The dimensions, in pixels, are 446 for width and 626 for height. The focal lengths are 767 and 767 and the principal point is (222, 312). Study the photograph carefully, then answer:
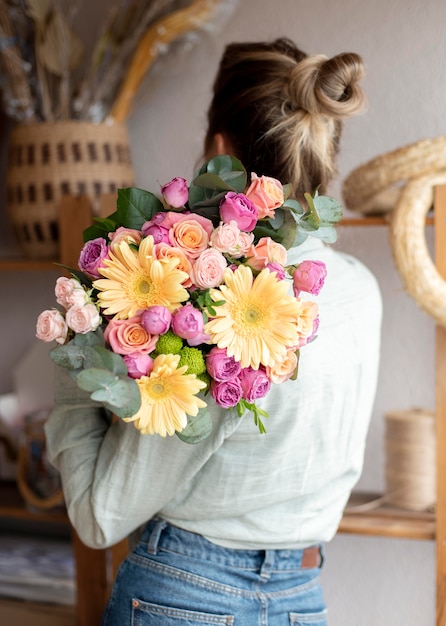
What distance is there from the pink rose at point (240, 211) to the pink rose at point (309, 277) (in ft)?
0.21

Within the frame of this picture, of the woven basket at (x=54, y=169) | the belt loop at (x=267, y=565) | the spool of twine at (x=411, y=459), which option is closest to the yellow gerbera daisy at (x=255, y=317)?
the belt loop at (x=267, y=565)

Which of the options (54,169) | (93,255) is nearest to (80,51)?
(54,169)

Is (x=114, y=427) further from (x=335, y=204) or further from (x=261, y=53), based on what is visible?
(x=261, y=53)

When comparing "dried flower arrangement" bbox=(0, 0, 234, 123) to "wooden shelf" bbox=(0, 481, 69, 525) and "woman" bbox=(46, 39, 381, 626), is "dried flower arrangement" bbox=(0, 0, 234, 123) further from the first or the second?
"wooden shelf" bbox=(0, 481, 69, 525)

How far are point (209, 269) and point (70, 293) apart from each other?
0.43 ft

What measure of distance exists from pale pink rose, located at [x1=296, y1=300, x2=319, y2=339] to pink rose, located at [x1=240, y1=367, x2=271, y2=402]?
53 mm

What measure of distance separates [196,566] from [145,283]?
41 centimetres

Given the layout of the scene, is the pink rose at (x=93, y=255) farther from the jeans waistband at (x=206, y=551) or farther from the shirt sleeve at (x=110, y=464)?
the jeans waistband at (x=206, y=551)

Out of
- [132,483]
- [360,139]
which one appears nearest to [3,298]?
[360,139]

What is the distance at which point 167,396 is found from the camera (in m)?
Result: 0.70

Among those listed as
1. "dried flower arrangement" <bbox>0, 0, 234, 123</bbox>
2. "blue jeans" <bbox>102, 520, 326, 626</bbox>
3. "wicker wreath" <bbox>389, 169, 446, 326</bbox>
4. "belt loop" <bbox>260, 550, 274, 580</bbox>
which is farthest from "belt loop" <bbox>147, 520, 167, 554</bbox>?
"dried flower arrangement" <bbox>0, 0, 234, 123</bbox>

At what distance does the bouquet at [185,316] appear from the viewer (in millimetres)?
688

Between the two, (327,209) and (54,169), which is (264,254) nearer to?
(327,209)

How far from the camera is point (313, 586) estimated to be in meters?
1.03
